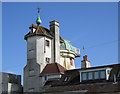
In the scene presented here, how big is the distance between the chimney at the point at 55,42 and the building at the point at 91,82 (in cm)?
1028

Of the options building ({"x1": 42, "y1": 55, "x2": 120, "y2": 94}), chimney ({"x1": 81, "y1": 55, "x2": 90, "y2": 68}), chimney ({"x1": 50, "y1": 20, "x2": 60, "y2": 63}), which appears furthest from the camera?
chimney ({"x1": 50, "y1": 20, "x2": 60, "y2": 63})

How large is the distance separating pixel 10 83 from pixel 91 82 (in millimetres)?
17838

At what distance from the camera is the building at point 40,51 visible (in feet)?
171

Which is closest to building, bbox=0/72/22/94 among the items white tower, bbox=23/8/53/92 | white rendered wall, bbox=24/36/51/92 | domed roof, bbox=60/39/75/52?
white tower, bbox=23/8/53/92

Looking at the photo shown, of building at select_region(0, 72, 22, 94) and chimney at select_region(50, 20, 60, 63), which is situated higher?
chimney at select_region(50, 20, 60, 63)

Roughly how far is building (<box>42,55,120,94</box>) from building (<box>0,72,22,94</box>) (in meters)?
8.98

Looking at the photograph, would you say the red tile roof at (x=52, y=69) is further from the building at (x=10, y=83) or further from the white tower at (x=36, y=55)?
the building at (x=10, y=83)

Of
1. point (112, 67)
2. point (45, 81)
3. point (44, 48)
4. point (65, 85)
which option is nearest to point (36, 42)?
point (44, 48)

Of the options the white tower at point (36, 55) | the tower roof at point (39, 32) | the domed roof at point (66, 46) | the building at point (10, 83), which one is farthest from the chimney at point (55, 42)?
the building at point (10, 83)

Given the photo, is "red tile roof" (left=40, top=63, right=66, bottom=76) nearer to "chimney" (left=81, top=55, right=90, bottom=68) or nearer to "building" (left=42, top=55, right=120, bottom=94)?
"building" (left=42, top=55, right=120, bottom=94)

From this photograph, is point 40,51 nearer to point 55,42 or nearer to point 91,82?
point 55,42

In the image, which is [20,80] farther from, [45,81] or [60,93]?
[60,93]

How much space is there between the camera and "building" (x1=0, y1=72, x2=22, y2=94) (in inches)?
2073

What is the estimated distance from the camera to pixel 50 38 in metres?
56.5
